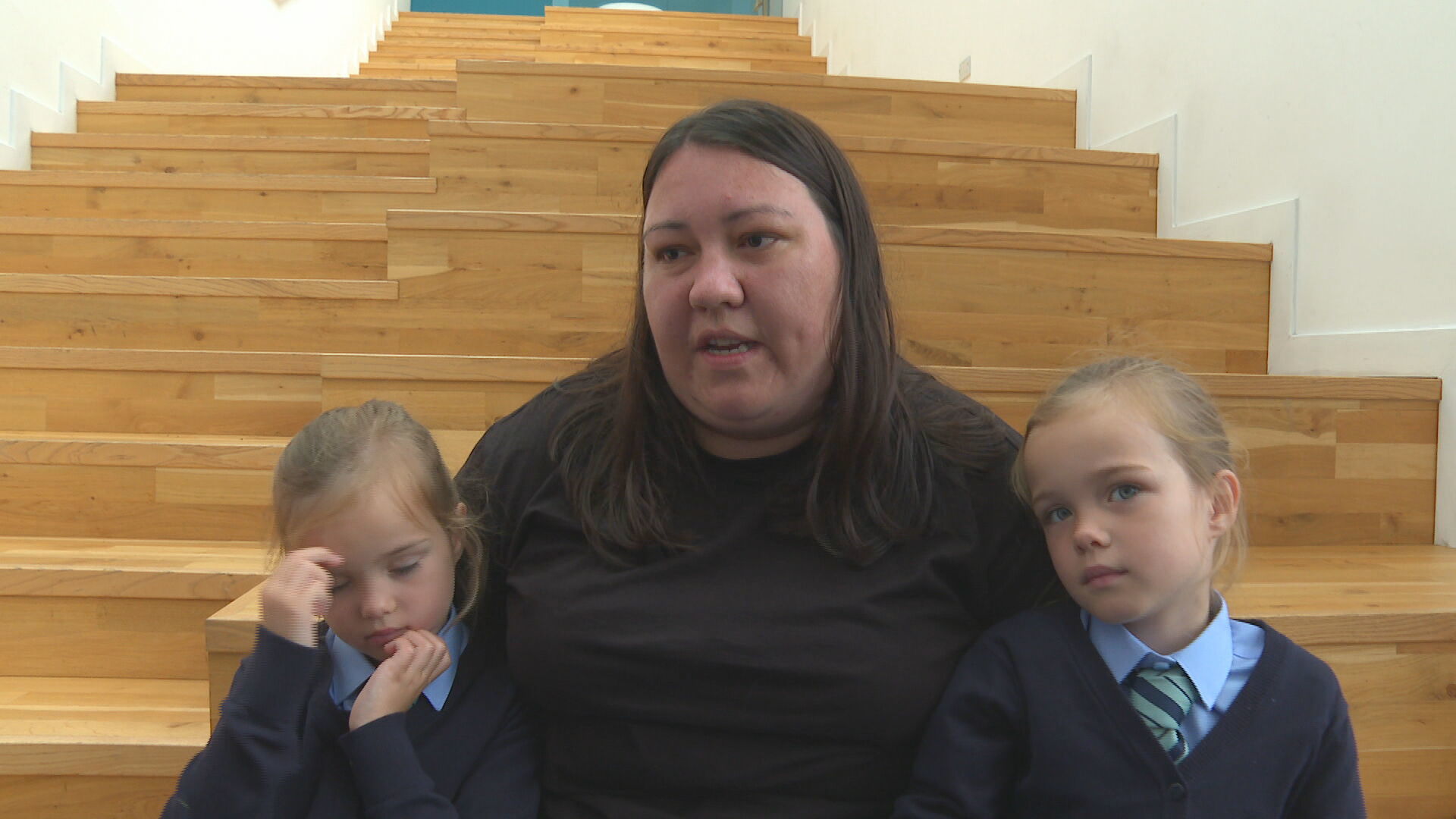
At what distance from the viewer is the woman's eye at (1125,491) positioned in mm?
825

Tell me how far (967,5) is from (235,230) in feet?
8.02

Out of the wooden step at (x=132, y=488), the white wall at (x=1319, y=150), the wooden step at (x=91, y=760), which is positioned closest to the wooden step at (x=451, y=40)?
the white wall at (x=1319, y=150)

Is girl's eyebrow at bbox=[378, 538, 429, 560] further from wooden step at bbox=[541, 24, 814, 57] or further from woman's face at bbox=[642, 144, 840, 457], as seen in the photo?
wooden step at bbox=[541, 24, 814, 57]

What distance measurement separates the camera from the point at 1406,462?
161cm

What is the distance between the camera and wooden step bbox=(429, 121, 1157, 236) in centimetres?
220

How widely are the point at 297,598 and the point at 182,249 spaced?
5.83 ft

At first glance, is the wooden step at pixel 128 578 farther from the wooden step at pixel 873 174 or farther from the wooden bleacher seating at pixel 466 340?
Result: the wooden step at pixel 873 174

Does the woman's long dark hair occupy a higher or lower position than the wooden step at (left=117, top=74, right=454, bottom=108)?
lower

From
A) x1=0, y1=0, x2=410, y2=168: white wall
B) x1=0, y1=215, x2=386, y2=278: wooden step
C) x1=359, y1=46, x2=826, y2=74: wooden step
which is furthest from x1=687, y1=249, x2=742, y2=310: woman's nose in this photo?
x1=359, y1=46, x2=826, y2=74: wooden step

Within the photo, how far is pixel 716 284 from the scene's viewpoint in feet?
2.78

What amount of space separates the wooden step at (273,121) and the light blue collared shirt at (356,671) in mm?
2491

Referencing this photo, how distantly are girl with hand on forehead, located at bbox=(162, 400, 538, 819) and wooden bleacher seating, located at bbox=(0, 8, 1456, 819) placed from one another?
0.32 meters

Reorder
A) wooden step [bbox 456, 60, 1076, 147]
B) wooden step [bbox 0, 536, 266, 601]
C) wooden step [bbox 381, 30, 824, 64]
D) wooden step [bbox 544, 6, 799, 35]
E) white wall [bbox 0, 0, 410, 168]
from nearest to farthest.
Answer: wooden step [bbox 0, 536, 266, 601]
wooden step [bbox 456, 60, 1076, 147]
white wall [bbox 0, 0, 410, 168]
wooden step [bbox 381, 30, 824, 64]
wooden step [bbox 544, 6, 799, 35]

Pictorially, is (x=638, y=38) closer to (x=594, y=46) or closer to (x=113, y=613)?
(x=594, y=46)
